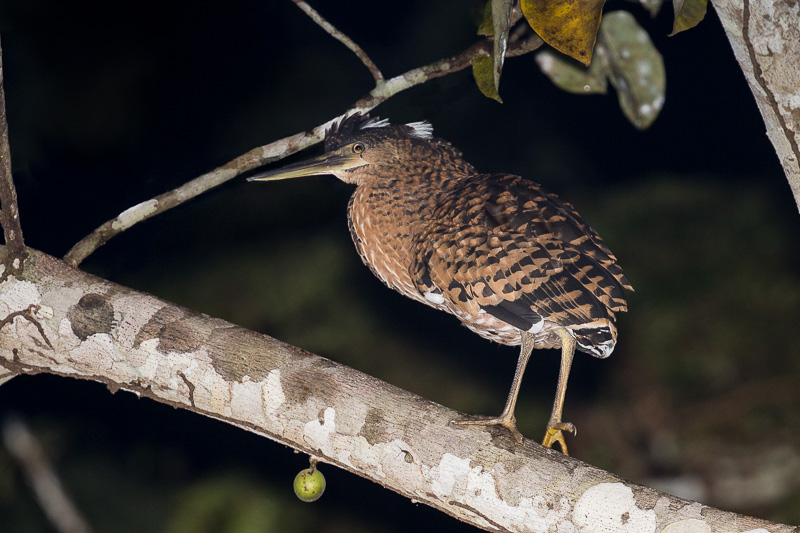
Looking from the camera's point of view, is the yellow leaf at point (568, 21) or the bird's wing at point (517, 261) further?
the bird's wing at point (517, 261)

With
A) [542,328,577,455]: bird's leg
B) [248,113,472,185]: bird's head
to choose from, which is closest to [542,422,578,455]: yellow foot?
[542,328,577,455]: bird's leg

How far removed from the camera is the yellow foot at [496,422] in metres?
1.63

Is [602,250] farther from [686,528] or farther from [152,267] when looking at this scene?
Answer: [152,267]

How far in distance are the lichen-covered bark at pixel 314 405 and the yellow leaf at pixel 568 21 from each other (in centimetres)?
79

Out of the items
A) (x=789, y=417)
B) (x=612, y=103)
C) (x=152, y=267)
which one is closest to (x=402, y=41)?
(x=612, y=103)

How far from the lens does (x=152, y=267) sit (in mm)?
2809

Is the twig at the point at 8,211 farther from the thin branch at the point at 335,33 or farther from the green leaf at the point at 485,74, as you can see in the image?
the green leaf at the point at 485,74

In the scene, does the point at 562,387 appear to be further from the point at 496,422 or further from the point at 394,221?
the point at 394,221

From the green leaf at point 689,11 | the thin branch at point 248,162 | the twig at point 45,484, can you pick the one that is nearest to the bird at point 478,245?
the thin branch at point 248,162

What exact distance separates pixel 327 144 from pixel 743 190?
2.41 meters

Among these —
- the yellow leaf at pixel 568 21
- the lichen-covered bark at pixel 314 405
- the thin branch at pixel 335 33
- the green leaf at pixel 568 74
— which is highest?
the yellow leaf at pixel 568 21

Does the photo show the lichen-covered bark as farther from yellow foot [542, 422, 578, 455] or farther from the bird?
yellow foot [542, 422, 578, 455]

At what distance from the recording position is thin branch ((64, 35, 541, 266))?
1994 mm

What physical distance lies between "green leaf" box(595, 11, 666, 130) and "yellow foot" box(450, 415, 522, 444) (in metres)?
1.26
